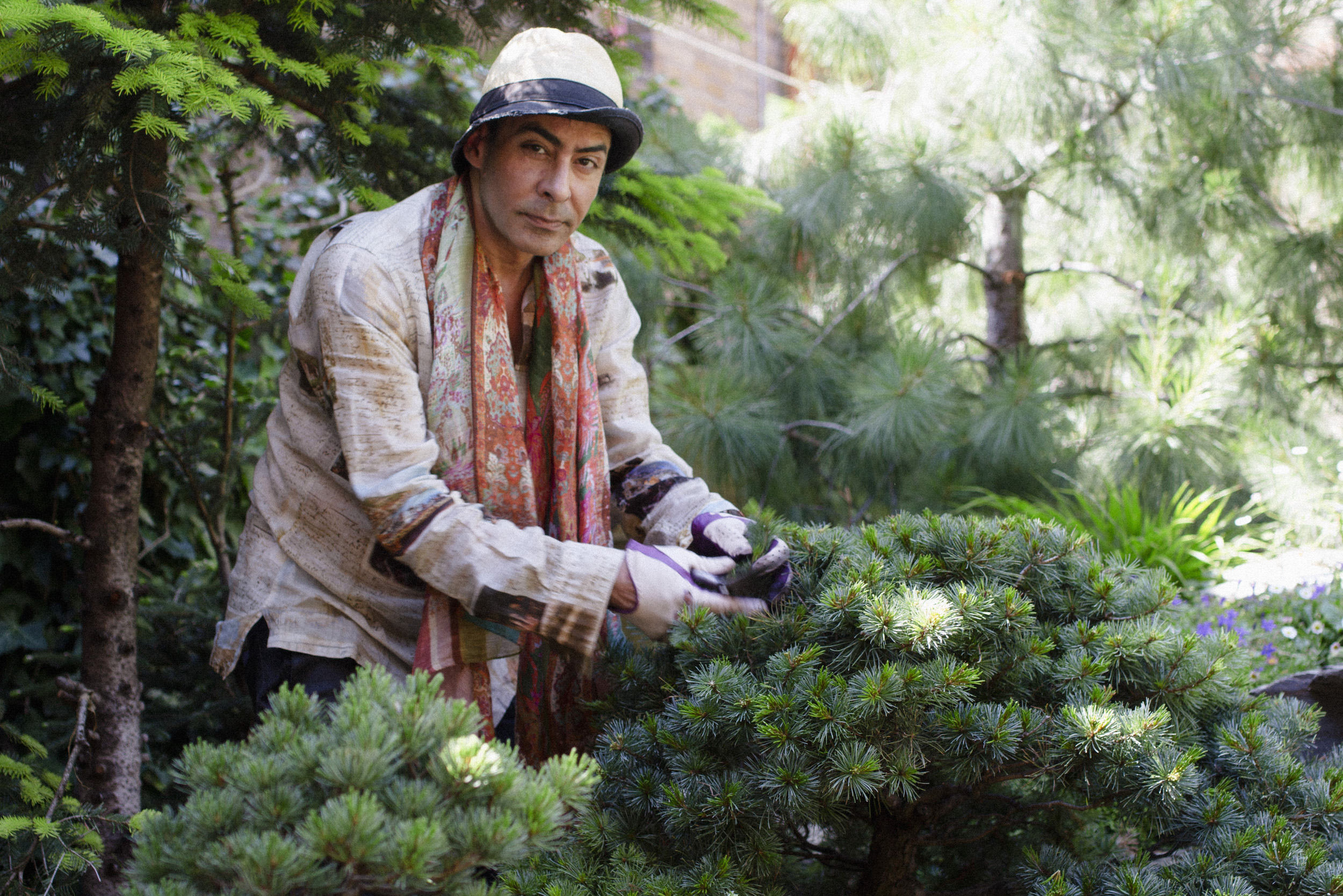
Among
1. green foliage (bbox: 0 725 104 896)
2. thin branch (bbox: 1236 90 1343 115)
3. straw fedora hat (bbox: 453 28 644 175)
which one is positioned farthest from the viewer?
thin branch (bbox: 1236 90 1343 115)

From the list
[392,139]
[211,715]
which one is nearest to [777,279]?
[392,139]

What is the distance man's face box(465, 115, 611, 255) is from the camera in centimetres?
152

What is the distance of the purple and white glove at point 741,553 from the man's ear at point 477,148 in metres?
0.69

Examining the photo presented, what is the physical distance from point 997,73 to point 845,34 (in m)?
0.82

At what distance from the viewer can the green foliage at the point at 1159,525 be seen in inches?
120

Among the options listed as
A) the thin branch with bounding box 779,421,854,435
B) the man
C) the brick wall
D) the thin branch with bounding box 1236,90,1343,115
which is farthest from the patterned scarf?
the brick wall

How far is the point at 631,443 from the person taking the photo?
180 centimetres

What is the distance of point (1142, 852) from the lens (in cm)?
133

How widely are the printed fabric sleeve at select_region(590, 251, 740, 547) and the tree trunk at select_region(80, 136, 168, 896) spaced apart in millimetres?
997

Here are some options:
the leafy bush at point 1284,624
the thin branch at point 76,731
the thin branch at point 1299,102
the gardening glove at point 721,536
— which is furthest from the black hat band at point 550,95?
the thin branch at point 1299,102

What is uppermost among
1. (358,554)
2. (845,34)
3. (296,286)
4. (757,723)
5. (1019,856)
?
(845,34)

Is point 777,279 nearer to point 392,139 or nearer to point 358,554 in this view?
point 392,139

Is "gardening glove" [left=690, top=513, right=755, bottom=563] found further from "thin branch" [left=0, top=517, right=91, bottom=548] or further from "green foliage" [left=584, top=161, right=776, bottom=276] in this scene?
"thin branch" [left=0, top=517, right=91, bottom=548]

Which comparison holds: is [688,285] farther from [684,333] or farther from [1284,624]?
[1284,624]
